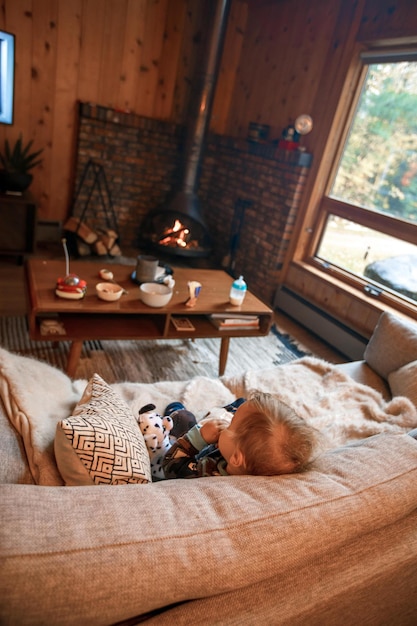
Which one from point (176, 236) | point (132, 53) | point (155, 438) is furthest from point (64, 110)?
point (155, 438)

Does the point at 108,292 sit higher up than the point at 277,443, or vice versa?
the point at 277,443

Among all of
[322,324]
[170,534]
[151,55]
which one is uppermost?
[151,55]

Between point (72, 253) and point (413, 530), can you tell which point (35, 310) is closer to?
point (413, 530)

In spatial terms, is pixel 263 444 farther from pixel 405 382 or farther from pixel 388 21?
pixel 388 21

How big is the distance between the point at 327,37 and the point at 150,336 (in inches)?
115

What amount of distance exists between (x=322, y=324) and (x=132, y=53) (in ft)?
10.0

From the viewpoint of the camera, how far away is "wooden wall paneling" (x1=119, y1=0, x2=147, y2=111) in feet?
12.7

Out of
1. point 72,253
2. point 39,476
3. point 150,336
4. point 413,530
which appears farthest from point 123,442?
point 72,253

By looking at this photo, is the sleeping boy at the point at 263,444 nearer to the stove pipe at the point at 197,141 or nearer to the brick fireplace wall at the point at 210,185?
the brick fireplace wall at the point at 210,185

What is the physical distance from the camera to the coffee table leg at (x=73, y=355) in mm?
2100

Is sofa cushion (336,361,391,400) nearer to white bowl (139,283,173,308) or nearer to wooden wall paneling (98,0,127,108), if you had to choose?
white bowl (139,283,173,308)

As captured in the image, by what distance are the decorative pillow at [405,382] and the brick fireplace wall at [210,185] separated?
6.77 feet

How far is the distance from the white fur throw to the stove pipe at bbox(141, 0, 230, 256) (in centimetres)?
246

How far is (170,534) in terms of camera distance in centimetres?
74
